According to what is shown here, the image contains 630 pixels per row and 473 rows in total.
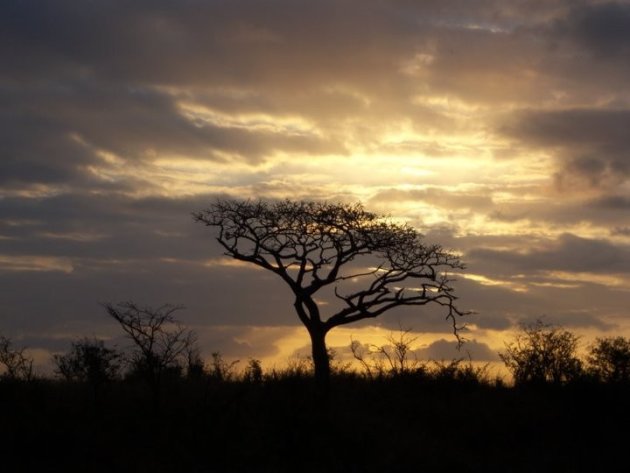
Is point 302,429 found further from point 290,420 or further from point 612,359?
point 612,359

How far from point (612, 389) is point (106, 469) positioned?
63.0 feet

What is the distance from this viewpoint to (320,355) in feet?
111

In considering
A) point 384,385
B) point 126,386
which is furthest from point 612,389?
point 126,386

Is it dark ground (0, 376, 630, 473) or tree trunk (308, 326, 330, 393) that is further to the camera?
tree trunk (308, 326, 330, 393)

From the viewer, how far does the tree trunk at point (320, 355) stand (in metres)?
33.1

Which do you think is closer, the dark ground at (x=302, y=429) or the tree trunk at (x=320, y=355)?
the dark ground at (x=302, y=429)

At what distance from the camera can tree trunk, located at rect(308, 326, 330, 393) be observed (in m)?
33.1

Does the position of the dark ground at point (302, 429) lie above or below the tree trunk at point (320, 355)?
below

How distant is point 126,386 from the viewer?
102 feet

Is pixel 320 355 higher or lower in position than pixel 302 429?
higher

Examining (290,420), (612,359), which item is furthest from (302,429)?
(612,359)

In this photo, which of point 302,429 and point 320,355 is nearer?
point 302,429

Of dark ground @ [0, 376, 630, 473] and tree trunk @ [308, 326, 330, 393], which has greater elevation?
tree trunk @ [308, 326, 330, 393]

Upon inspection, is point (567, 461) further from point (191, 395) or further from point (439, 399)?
point (191, 395)
